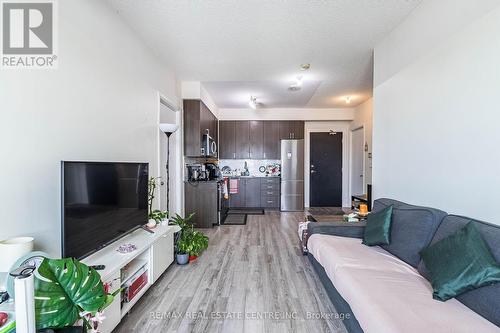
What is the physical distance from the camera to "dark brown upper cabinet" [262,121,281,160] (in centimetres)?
638

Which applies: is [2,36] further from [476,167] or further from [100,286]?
[476,167]

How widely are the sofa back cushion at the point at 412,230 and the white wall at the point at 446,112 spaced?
17 cm

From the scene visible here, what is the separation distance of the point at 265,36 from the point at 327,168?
4.63m

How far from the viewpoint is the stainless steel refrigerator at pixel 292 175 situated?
617 cm

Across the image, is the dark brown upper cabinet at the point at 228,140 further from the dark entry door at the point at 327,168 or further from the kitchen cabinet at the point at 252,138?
the dark entry door at the point at 327,168

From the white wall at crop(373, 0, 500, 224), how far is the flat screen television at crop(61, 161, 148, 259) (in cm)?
259

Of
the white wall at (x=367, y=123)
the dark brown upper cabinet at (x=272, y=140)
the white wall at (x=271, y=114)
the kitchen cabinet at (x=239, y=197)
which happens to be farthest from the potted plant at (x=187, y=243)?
the white wall at (x=367, y=123)

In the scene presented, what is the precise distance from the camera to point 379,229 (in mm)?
2229

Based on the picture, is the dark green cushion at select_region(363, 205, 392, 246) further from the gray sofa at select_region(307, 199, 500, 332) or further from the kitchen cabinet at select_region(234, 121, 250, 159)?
the kitchen cabinet at select_region(234, 121, 250, 159)

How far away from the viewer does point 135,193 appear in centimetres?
230

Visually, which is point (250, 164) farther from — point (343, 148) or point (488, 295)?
point (488, 295)

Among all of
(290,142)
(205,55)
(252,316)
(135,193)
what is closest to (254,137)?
(290,142)

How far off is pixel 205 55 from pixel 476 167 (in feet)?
9.94

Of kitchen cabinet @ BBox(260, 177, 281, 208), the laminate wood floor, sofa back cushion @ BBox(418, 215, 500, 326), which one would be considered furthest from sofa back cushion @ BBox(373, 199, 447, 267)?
kitchen cabinet @ BBox(260, 177, 281, 208)
